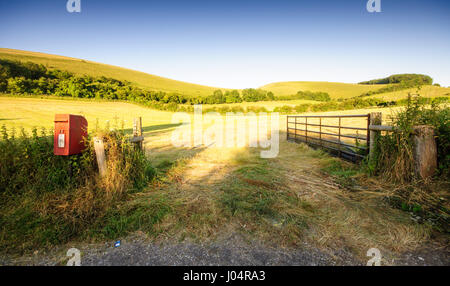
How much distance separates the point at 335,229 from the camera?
9.54ft

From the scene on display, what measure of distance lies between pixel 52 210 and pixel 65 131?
1204mm

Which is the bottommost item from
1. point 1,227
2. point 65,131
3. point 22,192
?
point 1,227

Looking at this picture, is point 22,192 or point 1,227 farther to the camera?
point 22,192

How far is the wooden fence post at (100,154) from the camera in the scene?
357cm

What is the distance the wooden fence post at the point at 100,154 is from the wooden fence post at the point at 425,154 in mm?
5600

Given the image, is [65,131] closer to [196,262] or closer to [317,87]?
[196,262]

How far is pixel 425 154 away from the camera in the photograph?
11.9ft

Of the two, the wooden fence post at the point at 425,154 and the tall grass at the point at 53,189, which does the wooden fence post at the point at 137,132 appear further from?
the wooden fence post at the point at 425,154

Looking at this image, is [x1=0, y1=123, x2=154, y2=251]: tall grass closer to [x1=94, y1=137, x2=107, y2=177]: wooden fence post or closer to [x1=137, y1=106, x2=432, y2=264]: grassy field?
[x1=94, y1=137, x2=107, y2=177]: wooden fence post

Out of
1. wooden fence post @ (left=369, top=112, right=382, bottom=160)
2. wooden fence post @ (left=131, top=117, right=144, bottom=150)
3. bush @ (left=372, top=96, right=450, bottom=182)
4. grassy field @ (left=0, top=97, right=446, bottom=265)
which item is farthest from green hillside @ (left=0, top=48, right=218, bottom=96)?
bush @ (left=372, top=96, right=450, bottom=182)

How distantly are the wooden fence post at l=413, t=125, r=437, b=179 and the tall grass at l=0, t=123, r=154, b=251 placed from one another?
5.26m

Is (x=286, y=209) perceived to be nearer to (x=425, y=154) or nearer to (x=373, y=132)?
(x=425, y=154)
